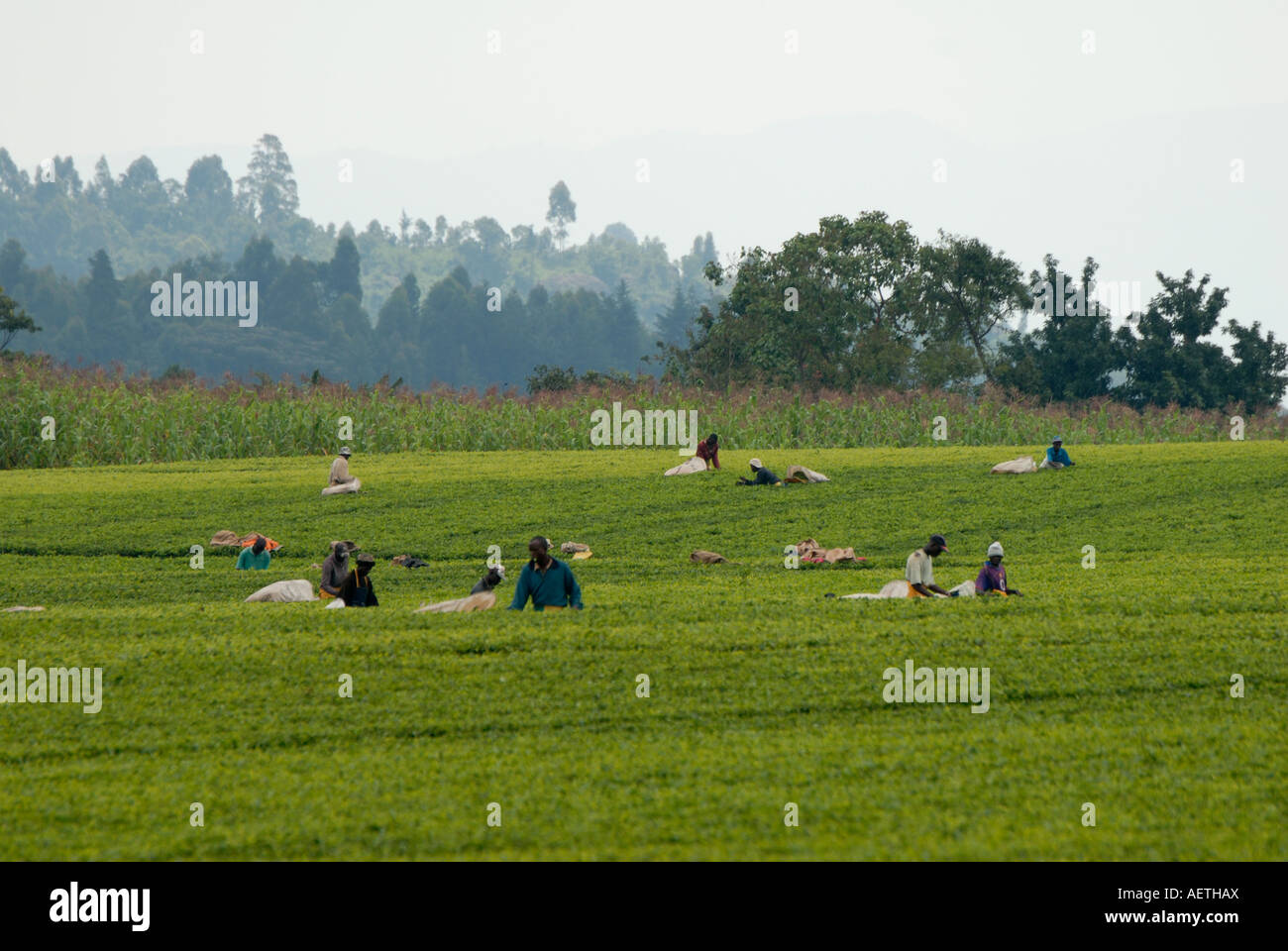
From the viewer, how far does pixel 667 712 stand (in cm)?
1217

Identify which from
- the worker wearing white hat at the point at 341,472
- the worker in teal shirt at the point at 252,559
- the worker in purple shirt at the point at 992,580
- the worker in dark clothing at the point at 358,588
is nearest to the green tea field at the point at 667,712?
the worker in teal shirt at the point at 252,559

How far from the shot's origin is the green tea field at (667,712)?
9.11 metres

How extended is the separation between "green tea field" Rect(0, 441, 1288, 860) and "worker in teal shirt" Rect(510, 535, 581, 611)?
0.34m

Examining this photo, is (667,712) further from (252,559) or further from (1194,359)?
(1194,359)

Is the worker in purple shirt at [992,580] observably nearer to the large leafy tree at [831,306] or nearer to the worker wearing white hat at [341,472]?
the worker wearing white hat at [341,472]

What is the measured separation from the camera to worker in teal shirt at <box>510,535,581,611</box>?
52.2 ft

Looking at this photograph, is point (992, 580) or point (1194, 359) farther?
point (1194, 359)

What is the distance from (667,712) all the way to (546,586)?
4184 millimetres

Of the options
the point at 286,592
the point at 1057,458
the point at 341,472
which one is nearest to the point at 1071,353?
the point at 1057,458

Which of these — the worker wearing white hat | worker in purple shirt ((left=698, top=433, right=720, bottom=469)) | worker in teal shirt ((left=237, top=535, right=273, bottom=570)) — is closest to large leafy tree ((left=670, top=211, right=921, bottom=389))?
worker in purple shirt ((left=698, top=433, right=720, bottom=469))

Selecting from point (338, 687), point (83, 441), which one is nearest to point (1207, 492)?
point (338, 687)

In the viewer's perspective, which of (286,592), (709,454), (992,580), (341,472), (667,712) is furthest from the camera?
A: (709,454)

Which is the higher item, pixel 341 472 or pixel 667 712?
pixel 341 472
